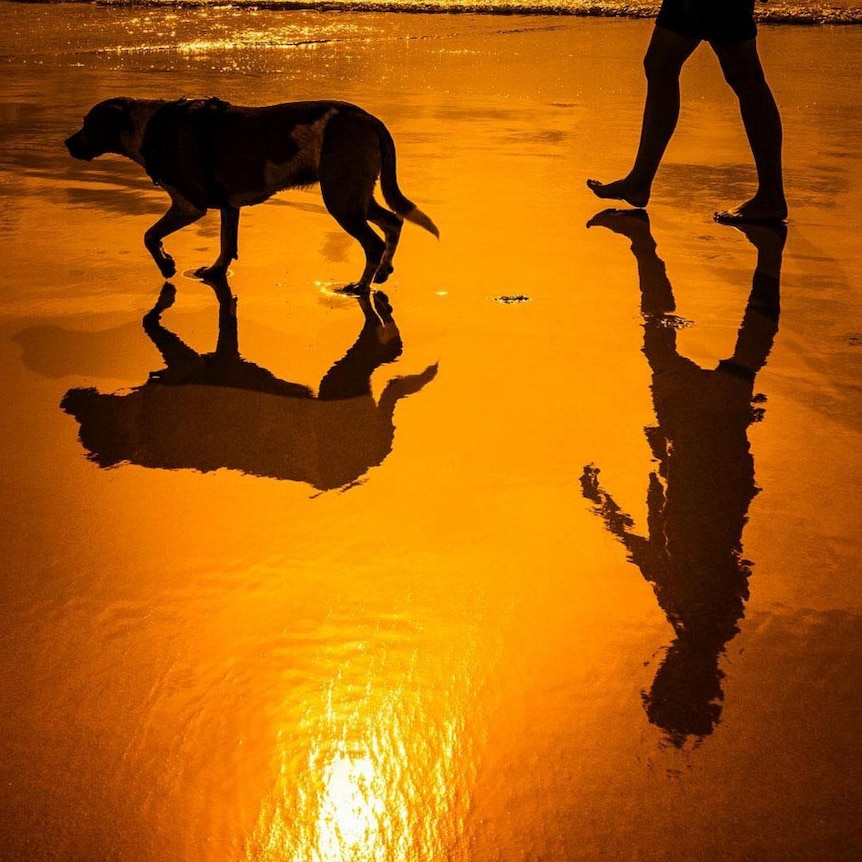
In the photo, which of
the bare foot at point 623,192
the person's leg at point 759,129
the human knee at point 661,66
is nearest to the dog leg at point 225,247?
the bare foot at point 623,192

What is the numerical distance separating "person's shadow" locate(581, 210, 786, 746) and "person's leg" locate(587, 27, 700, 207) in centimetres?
152

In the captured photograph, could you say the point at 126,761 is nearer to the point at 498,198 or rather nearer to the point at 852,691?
the point at 852,691

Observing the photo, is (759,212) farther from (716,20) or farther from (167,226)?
(167,226)

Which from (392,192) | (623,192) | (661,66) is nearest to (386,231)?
(392,192)

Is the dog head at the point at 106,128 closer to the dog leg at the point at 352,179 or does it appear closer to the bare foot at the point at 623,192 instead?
the dog leg at the point at 352,179

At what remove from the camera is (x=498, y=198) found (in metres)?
5.84

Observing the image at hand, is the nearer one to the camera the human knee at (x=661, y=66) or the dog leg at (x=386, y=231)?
the dog leg at (x=386, y=231)

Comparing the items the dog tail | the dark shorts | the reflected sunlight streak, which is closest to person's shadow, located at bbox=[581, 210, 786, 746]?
the reflected sunlight streak

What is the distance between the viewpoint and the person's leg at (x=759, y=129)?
5.42 metres

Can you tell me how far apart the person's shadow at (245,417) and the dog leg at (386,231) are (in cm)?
69

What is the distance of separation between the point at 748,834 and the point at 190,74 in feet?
33.2

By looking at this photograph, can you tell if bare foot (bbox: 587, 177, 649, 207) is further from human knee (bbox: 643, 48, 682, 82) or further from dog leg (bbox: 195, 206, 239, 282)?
dog leg (bbox: 195, 206, 239, 282)

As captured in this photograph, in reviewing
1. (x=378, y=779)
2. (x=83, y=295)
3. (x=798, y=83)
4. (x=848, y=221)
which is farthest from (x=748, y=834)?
(x=798, y=83)

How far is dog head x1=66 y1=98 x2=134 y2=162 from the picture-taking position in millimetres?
4551
